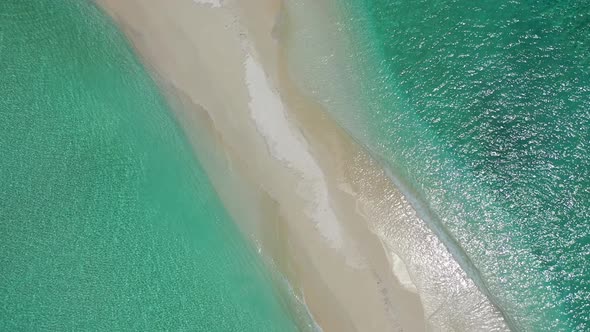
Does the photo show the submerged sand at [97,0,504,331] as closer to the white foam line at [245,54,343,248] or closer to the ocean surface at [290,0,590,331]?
the white foam line at [245,54,343,248]

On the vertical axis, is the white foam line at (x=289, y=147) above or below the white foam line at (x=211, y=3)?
below

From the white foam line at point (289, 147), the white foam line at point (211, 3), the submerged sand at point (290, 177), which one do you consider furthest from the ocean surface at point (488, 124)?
the white foam line at point (211, 3)

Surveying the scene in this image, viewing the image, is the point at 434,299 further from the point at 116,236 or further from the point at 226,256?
the point at 116,236

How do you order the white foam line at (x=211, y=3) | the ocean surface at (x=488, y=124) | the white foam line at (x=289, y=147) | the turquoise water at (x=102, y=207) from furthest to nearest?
the white foam line at (x=211, y=3)
the ocean surface at (x=488, y=124)
the white foam line at (x=289, y=147)
the turquoise water at (x=102, y=207)

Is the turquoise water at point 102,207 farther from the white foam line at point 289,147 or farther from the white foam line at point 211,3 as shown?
the white foam line at point 211,3

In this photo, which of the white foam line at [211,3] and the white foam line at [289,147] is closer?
the white foam line at [289,147]

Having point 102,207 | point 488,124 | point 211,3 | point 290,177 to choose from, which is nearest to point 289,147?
→ point 290,177

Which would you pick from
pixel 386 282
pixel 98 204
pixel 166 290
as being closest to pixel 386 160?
pixel 386 282
